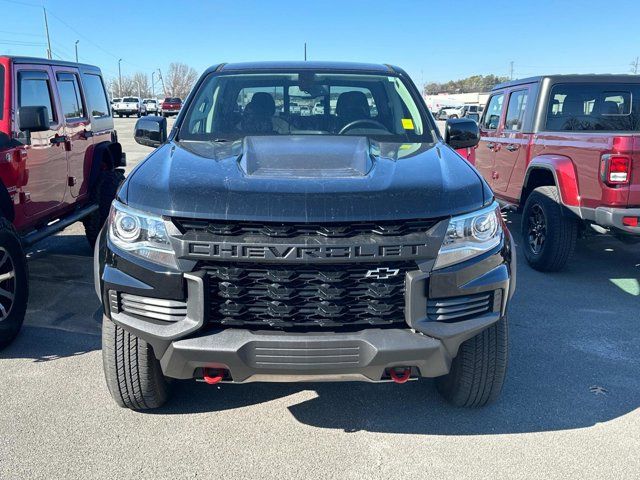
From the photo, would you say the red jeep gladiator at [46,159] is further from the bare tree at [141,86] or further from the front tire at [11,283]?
the bare tree at [141,86]

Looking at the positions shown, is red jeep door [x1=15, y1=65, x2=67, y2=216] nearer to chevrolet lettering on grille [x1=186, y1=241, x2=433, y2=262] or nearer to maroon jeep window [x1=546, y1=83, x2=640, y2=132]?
chevrolet lettering on grille [x1=186, y1=241, x2=433, y2=262]

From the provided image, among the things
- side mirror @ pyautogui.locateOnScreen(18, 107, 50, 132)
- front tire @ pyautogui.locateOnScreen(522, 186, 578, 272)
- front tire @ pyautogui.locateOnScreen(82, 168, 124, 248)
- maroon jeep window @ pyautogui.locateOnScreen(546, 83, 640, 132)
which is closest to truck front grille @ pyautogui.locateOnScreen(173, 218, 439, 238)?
side mirror @ pyautogui.locateOnScreen(18, 107, 50, 132)

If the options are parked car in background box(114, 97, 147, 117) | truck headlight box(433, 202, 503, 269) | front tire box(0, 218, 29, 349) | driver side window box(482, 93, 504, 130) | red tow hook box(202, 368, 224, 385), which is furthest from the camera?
parked car in background box(114, 97, 147, 117)

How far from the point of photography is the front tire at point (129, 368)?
2.85 m

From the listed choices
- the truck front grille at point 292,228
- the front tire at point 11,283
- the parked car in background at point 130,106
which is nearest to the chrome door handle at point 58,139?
the front tire at point 11,283

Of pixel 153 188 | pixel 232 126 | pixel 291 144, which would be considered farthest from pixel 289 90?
pixel 153 188

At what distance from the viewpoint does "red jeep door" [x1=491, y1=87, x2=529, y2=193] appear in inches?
263

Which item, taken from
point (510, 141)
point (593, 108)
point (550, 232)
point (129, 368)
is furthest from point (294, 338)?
point (510, 141)

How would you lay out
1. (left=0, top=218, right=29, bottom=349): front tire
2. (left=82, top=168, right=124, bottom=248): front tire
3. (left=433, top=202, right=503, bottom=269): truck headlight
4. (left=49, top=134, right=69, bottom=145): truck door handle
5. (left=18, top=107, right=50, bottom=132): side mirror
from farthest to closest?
(left=82, top=168, right=124, bottom=248): front tire → (left=49, top=134, right=69, bottom=145): truck door handle → (left=18, top=107, right=50, bottom=132): side mirror → (left=0, top=218, right=29, bottom=349): front tire → (left=433, top=202, right=503, bottom=269): truck headlight

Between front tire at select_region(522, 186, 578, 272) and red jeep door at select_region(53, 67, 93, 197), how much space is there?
15.5 ft

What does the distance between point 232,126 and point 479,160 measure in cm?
538

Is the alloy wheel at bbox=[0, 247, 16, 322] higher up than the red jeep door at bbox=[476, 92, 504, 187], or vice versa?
the red jeep door at bbox=[476, 92, 504, 187]

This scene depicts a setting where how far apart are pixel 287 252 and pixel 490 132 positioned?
602 centimetres

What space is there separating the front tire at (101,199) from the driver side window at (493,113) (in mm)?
4733
